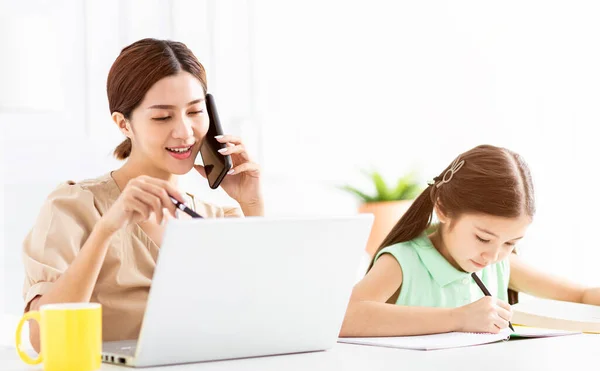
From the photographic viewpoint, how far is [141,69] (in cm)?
161

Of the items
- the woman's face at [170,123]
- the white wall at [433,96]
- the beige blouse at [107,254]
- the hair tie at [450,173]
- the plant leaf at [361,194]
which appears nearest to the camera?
the beige blouse at [107,254]

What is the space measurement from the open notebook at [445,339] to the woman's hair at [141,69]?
2.01 ft

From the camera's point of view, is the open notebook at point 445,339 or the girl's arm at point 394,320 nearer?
the open notebook at point 445,339

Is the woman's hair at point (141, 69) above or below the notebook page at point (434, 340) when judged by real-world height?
above

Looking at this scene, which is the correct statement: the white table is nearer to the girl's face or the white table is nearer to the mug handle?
the mug handle

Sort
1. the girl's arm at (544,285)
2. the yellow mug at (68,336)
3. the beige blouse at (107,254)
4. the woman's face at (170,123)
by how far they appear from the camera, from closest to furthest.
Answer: the yellow mug at (68,336)
the beige blouse at (107,254)
the woman's face at (170,123)
the girl's arm at (544,285)

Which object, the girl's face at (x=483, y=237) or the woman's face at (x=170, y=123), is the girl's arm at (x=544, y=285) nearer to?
the girl's face at (x=483, y=237)

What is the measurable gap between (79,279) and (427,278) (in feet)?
2.99

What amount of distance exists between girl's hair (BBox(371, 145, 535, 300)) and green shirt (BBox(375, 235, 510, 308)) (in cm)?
5

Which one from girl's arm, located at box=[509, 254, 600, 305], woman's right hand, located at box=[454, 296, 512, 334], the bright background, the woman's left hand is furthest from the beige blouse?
the bright background

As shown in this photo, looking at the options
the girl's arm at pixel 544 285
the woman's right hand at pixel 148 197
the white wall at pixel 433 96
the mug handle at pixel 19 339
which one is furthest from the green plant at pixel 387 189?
the mug handle at pixel 19 339

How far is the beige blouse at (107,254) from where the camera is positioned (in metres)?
1.48

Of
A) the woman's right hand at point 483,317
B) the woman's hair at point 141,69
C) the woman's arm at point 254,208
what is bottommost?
the woman's right hand at point 483,317

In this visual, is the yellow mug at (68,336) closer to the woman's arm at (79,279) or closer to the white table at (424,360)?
the white table at (424,360)
